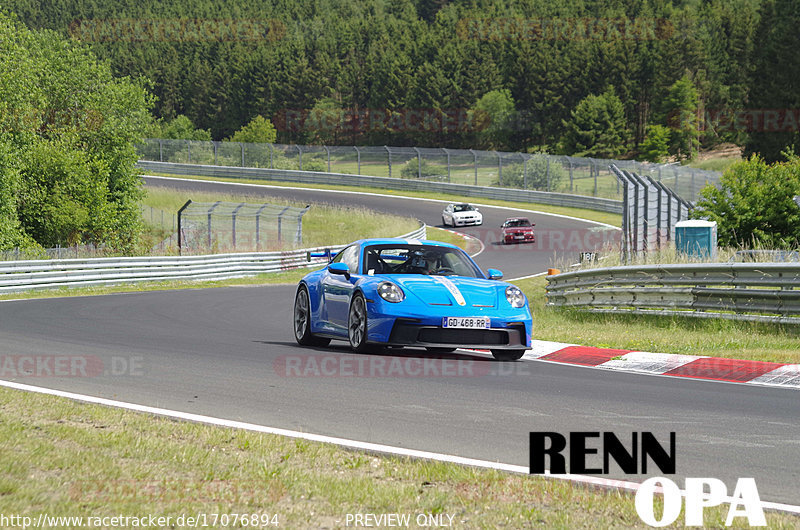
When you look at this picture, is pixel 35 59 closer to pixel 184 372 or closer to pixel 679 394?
pixel 184 372

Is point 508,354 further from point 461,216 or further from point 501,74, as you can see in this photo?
point 501,74

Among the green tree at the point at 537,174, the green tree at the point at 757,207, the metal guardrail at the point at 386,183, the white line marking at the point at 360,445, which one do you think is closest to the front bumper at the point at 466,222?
the metal guardrail at the point at 386,183

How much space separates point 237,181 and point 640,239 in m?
53.4

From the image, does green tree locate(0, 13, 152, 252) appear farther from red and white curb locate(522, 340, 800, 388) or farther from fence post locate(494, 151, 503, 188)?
red and white curb locate(522, 340, 800, 388)

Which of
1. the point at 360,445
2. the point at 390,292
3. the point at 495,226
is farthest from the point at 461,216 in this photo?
the point at 360,445

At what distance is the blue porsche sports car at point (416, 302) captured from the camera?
34.4 feet

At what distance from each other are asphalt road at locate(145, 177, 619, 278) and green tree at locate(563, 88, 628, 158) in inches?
1621

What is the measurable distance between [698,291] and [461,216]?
119 feet

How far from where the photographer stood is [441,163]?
6638cm

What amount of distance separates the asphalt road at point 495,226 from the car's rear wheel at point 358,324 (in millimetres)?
14469

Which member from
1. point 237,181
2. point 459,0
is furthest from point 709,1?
point 237,181

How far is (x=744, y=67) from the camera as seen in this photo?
109 meters

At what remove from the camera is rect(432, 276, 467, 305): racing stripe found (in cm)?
1066

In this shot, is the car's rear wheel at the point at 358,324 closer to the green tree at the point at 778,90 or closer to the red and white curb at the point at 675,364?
the red and white curb at the point at 675,364
